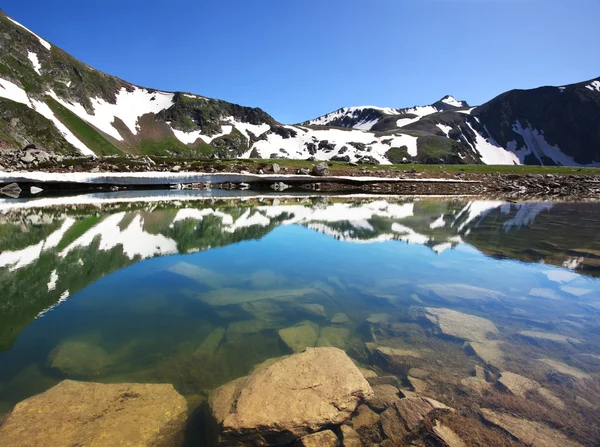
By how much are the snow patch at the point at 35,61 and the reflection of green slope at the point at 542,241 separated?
6762 inches

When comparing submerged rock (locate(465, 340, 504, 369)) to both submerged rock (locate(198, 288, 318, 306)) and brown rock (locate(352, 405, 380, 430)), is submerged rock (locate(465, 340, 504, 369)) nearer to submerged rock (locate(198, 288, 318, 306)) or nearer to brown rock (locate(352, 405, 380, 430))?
brown rock (locate(352, 405, 380, 430))

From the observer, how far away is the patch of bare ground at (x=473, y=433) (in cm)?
398

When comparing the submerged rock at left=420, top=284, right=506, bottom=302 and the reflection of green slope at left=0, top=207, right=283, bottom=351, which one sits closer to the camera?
the reflection of green slope at left=0, top=207, right=283, bottom=351

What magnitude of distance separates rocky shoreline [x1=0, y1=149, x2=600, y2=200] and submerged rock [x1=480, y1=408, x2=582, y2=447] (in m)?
47.1

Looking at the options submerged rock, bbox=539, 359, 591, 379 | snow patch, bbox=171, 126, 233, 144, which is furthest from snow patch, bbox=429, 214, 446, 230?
snow patch, bbox=171, 126, 233, 144

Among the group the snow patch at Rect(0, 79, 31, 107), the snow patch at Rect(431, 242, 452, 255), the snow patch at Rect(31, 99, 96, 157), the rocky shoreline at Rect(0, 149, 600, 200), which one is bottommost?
the snow patch at Rect(431, 242, 452, 255)

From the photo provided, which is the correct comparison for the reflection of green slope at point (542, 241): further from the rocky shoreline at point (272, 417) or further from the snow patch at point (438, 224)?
the rocky shoreline at point (272, 417)

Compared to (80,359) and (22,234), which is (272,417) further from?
(22,234)

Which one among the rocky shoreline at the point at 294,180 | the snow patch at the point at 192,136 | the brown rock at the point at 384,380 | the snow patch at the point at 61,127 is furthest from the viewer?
the snow patch at the point at 192,136

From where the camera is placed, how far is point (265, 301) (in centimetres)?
841

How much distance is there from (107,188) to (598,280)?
49.9 m

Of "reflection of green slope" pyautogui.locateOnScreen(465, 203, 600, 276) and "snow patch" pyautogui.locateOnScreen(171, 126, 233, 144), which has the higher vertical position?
"snow patch" pyautogui.locateOnScreen(171, 126, 233, 144)

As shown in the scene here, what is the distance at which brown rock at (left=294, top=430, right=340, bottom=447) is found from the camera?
13.3 ft

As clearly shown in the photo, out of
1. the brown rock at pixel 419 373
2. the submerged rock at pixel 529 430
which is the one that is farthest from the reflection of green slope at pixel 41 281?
the submerged rock at pixel 529 430
